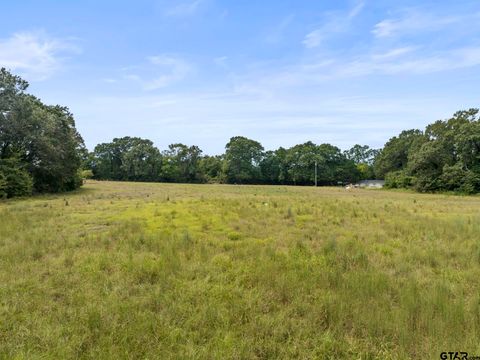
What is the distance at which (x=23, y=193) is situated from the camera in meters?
22.7

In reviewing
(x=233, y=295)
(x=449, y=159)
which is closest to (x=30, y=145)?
(x=233, y=295)

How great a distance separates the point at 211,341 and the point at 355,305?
2.05 m

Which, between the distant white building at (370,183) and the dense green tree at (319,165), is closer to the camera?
the distant white building at (370,183)

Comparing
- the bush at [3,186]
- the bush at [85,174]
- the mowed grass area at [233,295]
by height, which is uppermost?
the bush at [85,174]

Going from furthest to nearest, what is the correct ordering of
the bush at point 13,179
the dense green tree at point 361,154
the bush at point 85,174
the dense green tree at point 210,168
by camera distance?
the dense green tree at point 361,154
the dense green tree at point 210,168
the bush at point 85,174
the bush at point 13,179

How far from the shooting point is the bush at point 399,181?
51.9 m

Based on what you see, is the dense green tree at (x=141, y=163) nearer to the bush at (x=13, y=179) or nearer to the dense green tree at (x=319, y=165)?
the dense green tree at (x=319, y=165)

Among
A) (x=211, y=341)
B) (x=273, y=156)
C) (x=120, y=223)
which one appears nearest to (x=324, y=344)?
(x=211, y=341)

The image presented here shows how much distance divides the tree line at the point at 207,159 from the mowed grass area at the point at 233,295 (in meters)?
18.8

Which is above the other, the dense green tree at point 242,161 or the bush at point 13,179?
the dense green tree at point 242,161

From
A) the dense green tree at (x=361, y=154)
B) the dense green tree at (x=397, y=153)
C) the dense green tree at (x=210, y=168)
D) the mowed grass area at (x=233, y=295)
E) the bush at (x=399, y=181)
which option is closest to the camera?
the mowed grass area at (x=233, y=295)

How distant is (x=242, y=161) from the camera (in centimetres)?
7519

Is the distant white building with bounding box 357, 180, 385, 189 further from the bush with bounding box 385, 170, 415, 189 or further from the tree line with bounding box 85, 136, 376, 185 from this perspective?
the bush with bounding box 385, 170, 415, 189

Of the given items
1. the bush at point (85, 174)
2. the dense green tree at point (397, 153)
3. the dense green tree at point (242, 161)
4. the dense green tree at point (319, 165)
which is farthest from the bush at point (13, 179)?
the dense green tree at point (397, 153)
